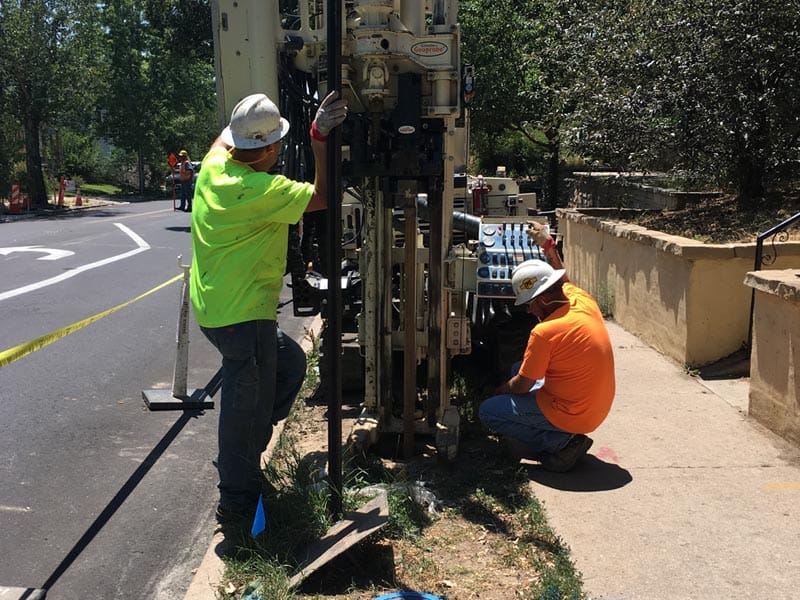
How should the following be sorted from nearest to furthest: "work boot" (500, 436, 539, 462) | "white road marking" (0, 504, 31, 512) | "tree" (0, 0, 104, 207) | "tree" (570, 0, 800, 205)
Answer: "white road marking" (0, 504, 31, 512), "work boot" (500, 436, 539, 462), "tree" (570, 0, 800, 205), "tree" (0, 0, 104, 207)

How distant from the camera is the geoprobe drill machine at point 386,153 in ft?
13.7

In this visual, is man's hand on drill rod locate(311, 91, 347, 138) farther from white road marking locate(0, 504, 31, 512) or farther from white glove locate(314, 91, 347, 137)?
white road marking locate(0, 504, 31, 512)

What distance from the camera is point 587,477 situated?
15.1 feet

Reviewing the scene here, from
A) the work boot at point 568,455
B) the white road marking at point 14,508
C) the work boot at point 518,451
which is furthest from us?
the work boot at point 518,451

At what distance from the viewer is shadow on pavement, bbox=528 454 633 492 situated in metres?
4.46

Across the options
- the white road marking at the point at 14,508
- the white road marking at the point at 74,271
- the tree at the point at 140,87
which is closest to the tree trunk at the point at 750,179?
the white road marking at the point at 14,508

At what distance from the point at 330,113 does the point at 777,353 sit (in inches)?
135

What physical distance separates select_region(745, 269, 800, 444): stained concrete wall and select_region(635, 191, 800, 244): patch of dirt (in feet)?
6.71

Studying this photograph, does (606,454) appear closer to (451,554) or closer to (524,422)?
(524,422)

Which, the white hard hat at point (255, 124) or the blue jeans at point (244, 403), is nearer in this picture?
the white hard hat at point (255, 124)

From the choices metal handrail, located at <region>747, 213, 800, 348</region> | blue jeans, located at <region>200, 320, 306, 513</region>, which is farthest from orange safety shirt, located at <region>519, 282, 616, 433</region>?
metal handrail, located at <region>747, 213, 800, 348</region>

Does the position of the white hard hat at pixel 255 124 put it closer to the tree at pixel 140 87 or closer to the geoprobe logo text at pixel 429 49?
the geoprobe logo text at pixel 429 49

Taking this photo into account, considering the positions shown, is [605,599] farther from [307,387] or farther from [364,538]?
[307,387]

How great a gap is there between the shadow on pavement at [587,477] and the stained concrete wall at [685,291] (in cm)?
235
